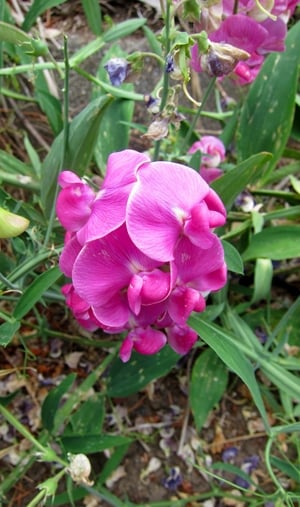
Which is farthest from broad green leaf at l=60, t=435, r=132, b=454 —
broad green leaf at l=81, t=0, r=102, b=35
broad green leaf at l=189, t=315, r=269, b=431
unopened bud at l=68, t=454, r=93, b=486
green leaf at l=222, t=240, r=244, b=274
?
broad green leaf at l=81, t=0, r=102, b=35

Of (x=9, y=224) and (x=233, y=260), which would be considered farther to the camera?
(x=233, y=260)

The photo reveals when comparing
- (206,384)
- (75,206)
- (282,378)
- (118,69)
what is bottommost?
(206,384)

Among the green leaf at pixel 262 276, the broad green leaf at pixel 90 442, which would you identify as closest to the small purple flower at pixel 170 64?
the green leaf at pixel 262 276

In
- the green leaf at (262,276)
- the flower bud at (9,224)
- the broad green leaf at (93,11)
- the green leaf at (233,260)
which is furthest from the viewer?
the broad green leaf at (93,11)

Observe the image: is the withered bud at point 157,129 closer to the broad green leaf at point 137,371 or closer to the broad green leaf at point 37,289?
the broad green leaf at point 37,289

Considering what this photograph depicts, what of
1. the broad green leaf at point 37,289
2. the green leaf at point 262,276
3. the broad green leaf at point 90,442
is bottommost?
the broad green leaf at point 90,442

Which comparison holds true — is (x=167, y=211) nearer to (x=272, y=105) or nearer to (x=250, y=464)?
(x=272, y=105)

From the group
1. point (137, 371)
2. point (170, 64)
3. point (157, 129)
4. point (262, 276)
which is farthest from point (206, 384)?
point (170, 64)
